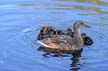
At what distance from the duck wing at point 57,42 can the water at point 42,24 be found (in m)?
0.23

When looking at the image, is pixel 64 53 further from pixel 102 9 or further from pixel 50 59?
pixel 102 9

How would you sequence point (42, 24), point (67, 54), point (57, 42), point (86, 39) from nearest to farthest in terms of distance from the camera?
1. point (67, 54)
2. point (57, 42)
3. point (86, 39)
4. point (42, 24)

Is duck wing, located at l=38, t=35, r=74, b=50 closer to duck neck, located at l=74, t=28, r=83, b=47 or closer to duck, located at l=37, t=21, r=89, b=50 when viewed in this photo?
duck, located at l=37, t=21, r=89, b=50

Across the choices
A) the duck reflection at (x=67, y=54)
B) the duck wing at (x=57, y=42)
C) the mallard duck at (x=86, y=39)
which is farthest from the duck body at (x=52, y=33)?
the duck reflection at (x=67, y=54)

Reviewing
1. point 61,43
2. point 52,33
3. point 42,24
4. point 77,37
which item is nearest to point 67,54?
point 61,43

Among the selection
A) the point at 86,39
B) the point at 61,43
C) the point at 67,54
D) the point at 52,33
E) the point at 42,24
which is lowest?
the point at 67,54

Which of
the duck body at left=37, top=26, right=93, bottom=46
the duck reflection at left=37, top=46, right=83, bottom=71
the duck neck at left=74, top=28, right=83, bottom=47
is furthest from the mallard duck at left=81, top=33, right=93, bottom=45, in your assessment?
the duck reflection at left=37, top=46, right=83, bottom=71

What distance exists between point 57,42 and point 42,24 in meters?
1.51

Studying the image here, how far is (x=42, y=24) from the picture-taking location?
1374 centimetres

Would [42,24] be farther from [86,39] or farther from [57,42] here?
[86,39]

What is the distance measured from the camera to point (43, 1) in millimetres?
15836

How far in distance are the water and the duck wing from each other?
23 centimetres

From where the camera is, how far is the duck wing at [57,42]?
12.3 meters

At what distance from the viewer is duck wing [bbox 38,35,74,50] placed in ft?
40.4
